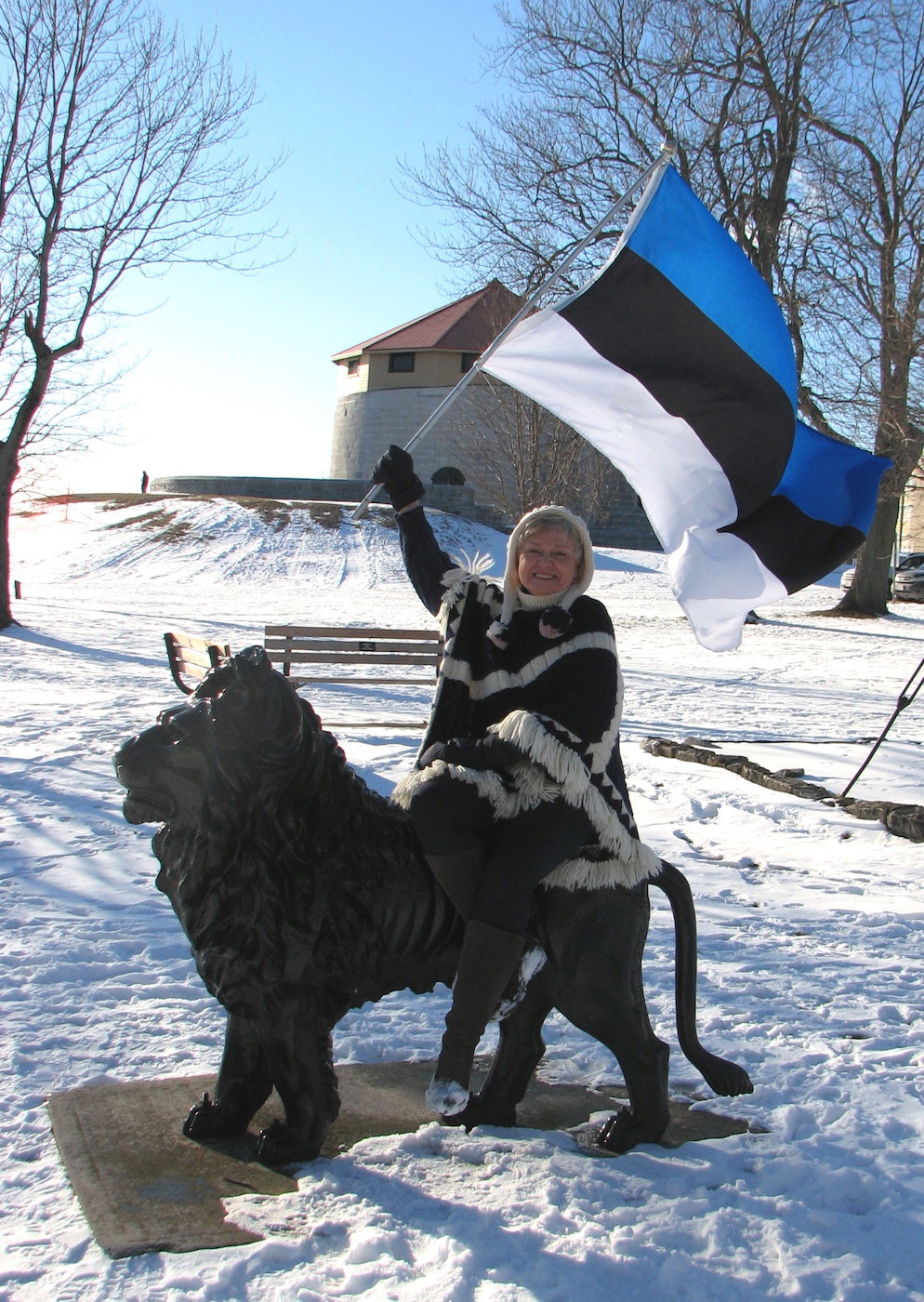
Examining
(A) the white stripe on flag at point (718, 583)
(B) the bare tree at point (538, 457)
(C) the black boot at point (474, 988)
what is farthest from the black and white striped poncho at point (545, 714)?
(B) the bare tree at point (538, 457)

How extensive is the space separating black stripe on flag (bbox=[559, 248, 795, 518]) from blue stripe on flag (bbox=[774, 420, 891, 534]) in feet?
0.19

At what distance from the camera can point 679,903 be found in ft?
10.1

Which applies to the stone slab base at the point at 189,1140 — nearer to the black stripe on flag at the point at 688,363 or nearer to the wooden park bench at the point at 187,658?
the black stripe on flag at the point at 688,363

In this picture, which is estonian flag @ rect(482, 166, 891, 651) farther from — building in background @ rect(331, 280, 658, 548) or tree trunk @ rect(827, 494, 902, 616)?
building in background @ rect(331, 280, 658, 548)

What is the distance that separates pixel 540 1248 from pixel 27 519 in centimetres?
4294

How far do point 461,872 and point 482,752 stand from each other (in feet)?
1.04

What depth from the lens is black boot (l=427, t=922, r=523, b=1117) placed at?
2.66 metres

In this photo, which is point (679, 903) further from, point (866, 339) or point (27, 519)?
point (27, 519)

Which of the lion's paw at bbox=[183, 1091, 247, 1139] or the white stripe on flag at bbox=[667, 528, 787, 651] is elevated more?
the white stripe on flag at bbox=[667, 528, 787, 651]

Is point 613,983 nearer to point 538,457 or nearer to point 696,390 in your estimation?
point 696,390

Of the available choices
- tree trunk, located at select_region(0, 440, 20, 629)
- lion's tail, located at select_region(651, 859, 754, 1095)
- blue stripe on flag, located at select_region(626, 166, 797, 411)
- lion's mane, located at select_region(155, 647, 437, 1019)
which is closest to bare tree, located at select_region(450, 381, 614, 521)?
tree trunk, located at select_region(0, 440, 20, 629)

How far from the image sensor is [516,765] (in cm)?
278

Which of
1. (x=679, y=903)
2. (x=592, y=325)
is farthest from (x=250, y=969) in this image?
(x=592, y=325)

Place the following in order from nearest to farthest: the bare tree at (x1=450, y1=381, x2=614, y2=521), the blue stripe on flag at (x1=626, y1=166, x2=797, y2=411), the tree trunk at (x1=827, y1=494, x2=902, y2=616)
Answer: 1. the blue stripe on flag at (x1=626, y1=166, x2=797, y2=411)
2. the bare tree at (x1=450, y1=381, x2=614, y2=521)
3. the tree trunk at (x1=827, y1=494, x2=902, y2=616)
